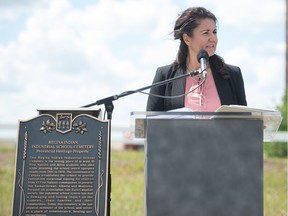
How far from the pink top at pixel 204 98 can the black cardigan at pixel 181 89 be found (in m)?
0.03

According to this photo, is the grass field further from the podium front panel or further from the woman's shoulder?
the podium front panel

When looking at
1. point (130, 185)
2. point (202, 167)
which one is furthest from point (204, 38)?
point (130, 185)

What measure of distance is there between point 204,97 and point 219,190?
106 cm

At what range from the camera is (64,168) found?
395 cm

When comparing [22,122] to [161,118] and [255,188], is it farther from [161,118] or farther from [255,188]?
[255,188]

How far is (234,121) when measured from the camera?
3646mm

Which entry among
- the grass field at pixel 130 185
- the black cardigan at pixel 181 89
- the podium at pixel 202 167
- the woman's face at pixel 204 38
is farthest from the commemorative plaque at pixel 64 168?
the grass field at pixel 130 185

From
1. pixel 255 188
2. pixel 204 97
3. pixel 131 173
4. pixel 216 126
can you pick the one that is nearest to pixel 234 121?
pixel 216 126

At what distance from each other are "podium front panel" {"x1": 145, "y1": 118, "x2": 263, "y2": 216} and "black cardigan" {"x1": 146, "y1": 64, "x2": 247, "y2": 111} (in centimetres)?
89

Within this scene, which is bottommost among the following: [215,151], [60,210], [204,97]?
[60,210]

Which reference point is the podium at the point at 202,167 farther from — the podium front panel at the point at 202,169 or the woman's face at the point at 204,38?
the woman's face at the point at 204,38

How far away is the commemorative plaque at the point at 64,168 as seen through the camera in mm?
3922

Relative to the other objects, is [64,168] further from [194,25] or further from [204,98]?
[194,25]

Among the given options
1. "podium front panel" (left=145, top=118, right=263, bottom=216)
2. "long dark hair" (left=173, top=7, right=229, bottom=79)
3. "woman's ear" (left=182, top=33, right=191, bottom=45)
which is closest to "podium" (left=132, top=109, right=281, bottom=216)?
"podium front panel" (left=145, top=118, right=263, bottom=216)
